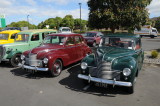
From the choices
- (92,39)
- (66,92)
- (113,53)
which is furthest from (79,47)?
(92,39)

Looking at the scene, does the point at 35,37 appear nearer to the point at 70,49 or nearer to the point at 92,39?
the point at 70,49

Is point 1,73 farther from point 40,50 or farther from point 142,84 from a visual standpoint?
point 142,84

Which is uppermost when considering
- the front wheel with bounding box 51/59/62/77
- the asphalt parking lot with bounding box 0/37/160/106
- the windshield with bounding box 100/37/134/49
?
the windshield with bounding box 100/37/134/49

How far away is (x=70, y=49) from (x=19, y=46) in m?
3.00

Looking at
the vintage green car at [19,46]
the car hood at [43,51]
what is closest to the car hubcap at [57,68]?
the car hood at [43,51]

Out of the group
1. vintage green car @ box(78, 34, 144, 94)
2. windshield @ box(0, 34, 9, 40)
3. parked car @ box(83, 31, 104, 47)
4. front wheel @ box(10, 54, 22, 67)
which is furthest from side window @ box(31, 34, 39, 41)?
parked car @ box(83, 31, 104, 47)

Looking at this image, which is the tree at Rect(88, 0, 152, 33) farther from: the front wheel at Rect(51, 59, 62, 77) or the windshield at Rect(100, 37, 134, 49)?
the front wheel at Rect(51, 59, 62, 77)

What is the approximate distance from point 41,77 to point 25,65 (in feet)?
2.73

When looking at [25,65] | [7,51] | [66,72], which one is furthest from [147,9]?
[7,51]

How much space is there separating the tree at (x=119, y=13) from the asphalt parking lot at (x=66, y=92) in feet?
11.6

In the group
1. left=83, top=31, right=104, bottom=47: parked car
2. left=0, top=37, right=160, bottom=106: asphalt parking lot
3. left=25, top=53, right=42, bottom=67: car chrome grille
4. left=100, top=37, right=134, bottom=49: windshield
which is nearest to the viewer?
left=0, top=37, right=160, bottom=106: asphalt parking lot

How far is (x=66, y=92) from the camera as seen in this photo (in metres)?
5.04

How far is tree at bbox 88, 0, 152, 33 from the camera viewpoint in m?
8.80

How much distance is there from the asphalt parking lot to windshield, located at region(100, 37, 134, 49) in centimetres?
146
